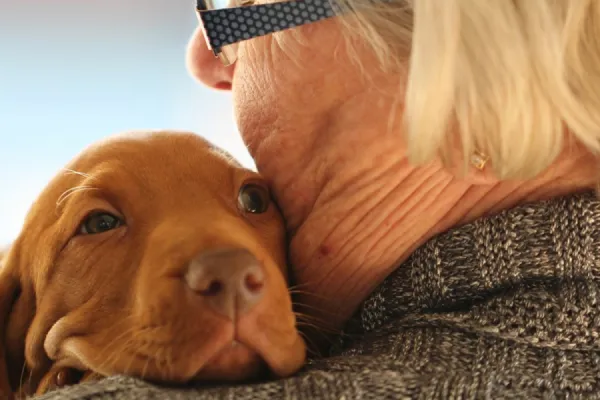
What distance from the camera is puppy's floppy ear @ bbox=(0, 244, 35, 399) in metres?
1.13

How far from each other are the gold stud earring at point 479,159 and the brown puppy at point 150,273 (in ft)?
0.89

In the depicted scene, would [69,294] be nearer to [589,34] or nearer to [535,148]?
[535,148]

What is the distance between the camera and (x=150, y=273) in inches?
37.6

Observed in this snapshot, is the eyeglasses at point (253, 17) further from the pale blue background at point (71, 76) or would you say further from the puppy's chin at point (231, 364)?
the pale blue background at point (71, 76)

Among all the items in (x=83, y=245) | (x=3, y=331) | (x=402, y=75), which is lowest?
(x=3, y=331)

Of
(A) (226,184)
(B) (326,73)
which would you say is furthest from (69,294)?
(B) (326,73)

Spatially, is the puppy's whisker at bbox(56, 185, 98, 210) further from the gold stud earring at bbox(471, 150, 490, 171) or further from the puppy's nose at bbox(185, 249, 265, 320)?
the gold stud earring at bbox(471, 150, 490, 171)

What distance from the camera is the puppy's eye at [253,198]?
3.88 ft

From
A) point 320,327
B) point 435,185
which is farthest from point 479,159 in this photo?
point 320,327

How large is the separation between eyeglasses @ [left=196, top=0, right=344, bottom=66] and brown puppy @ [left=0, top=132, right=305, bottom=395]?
175mm

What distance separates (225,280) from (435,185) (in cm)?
32

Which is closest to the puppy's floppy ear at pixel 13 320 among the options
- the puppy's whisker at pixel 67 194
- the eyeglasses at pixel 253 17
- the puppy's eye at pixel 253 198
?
the puppy's whisker at pixel 67 194

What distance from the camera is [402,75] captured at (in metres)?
1.03

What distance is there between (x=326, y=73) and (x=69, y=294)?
0.43m
